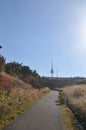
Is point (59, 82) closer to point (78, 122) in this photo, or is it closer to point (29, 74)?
point (29, 74)

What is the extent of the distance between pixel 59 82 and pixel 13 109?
111m

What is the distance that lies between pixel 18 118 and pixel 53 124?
259 centimetres

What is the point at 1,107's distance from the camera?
1683 centimetres

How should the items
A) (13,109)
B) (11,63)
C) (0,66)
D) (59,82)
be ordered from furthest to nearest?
(59,82)
(11,63)
(0,66)
(13,109)

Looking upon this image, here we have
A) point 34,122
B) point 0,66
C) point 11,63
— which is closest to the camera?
point 34,122

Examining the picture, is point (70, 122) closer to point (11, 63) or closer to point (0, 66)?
point (0, 66)

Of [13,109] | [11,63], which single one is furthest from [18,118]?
[11,63]

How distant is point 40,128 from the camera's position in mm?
15320

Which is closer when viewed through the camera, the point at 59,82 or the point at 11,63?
the point at 11,63

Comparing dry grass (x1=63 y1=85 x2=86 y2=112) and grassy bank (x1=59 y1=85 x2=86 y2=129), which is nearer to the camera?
grassy bank (x1=59 y1=85 x2=86 y2=129)

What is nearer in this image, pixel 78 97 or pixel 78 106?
pixel 78 106

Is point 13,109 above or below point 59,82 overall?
below

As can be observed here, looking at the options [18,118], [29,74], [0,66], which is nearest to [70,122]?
[18,118]

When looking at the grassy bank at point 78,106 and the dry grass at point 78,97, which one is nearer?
the grassy bank at point 78,106
